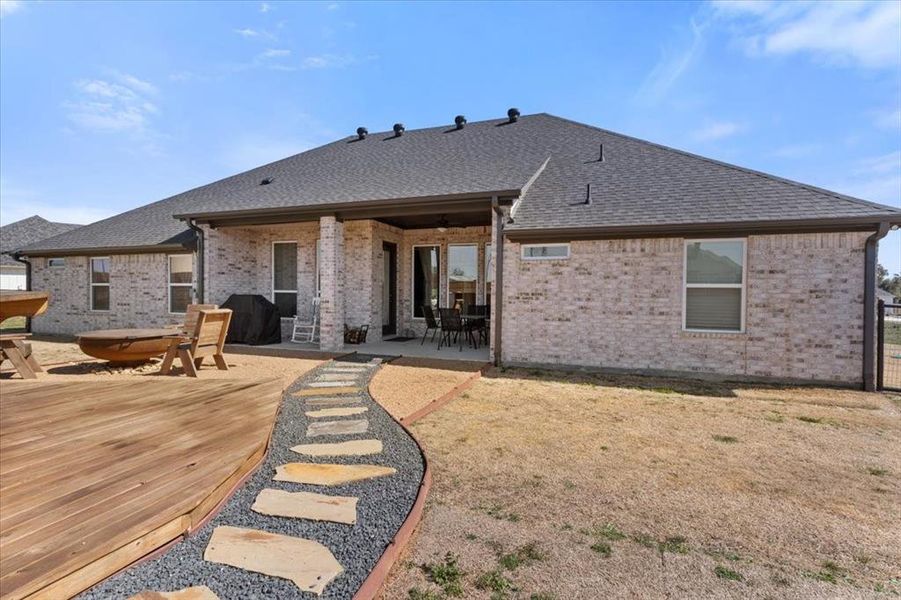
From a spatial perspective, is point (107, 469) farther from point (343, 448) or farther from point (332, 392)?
point (332, 392)

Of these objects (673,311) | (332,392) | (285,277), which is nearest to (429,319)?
(285,277)

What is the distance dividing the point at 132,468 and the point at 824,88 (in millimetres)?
14410

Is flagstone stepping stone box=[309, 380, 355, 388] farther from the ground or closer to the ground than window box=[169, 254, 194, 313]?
closer to the ground

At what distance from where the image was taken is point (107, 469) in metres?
3.23

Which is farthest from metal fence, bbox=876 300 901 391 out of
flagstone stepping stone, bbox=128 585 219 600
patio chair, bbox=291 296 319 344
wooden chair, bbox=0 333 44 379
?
wooden chair, bbox=0 333 44 379

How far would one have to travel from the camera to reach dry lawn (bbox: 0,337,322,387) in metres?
6.96

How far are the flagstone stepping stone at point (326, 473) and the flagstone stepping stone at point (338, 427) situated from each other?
80 cm

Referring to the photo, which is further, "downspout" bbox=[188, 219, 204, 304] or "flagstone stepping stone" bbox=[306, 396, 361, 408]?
"downspout" bbox=[188, 219, 204, 304]

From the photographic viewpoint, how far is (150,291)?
1242 cm

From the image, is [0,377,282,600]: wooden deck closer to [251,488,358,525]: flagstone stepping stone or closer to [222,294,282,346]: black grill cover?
[251,488,358,525]: flagstone stepping stone

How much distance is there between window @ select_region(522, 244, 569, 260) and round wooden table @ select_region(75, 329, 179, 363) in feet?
22.1

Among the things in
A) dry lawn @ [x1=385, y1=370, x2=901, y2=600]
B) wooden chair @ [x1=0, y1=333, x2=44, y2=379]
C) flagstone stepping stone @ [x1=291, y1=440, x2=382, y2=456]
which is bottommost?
dry lawn @ [x1=385, y1=370, x2=901, y2=600]

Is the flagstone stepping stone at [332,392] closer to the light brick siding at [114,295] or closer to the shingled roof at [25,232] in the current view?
the light brick siding at [114,295]

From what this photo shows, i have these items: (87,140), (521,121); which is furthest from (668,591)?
(87,140)
